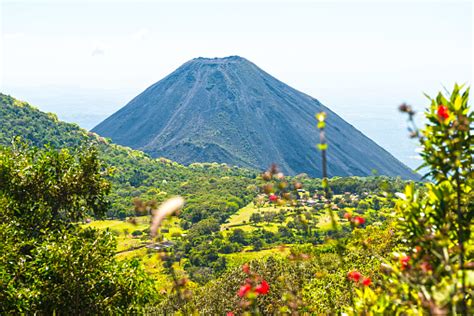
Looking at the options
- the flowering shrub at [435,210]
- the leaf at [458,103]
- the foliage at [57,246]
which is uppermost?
the leaf at [458,103]

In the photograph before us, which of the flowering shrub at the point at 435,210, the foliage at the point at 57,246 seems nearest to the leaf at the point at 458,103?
the flowering shrub at the point at 435,210

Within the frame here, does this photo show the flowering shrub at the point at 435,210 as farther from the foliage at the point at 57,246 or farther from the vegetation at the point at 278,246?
the foliage at the point at 57,246

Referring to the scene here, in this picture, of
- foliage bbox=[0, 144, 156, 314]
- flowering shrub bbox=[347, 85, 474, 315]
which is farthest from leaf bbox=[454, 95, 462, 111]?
foliage bbox=[0, 144, 156, 314]

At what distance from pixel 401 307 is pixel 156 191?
588 ft

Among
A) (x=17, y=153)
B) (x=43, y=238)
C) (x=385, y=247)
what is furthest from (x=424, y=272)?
(x=385, y=247)

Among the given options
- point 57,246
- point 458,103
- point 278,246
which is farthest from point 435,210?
point 278,246

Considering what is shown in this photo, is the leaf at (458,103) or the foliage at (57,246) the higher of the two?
the leaf at (458,103)

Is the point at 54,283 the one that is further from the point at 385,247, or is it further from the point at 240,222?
the point at 240,222

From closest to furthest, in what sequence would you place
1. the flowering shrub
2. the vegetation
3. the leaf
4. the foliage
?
the vegetation → the flowering shrub → the leaf → the foliage

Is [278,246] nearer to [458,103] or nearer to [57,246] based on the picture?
[57,246]

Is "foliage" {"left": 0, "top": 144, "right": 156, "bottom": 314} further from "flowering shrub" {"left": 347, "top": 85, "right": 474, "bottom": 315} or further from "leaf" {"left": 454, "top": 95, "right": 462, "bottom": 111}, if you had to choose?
"leaf" {"left": 454, "top": 95, "right": 462, "bottom": 111}

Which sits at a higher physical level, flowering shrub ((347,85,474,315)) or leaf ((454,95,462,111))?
leaf ((454,95,462,111))

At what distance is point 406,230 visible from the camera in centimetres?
580

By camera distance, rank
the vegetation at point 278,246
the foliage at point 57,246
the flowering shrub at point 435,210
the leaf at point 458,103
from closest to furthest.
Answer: the vegetation at point 278,246, the flowering shrub at point 435,210, the leaf at point 458,103, the foliage at point 57,246
